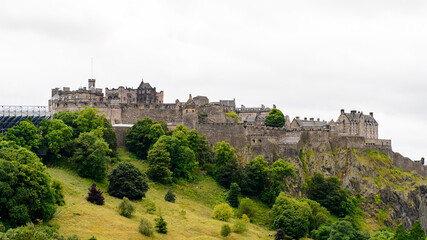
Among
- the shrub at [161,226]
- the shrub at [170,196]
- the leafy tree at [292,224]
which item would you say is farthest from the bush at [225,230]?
the shrub at [170,196]

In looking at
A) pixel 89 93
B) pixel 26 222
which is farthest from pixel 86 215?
pixel 89 93

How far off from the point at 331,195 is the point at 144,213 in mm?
36514

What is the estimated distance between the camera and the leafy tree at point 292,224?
68250mm

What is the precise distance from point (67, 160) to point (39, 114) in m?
14.0

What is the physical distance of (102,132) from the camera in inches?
3100

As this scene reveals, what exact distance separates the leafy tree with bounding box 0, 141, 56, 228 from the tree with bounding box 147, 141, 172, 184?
1001 inches

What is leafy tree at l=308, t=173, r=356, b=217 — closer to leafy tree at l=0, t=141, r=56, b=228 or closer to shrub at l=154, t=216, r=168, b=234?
shrub at l=154, t=216, r=168, b=234

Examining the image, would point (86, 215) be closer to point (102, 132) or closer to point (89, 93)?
point (102, 132)

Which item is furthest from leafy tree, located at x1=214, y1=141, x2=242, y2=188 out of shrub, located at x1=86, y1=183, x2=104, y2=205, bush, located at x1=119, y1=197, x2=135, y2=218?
shrub, located at x1=86, y1=183, x2=104, y2=205

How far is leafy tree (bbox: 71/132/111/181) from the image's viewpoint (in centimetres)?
7031

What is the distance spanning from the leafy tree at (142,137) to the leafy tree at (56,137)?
38.9ft

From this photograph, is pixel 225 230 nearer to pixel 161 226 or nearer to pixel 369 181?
pixel 161 226

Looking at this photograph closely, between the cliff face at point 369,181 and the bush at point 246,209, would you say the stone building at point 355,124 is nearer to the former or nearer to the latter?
the cliff face at point 369,181

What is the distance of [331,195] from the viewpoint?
85438mm
